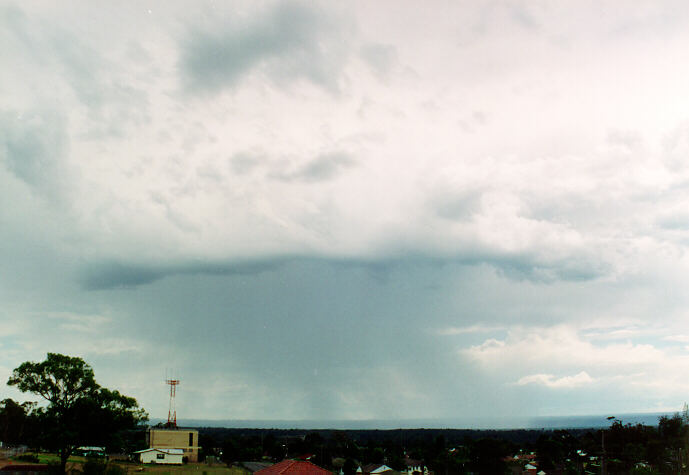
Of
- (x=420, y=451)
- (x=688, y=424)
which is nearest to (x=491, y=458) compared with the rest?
(x=688, y=424)

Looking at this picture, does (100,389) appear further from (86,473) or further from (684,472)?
(684,472)

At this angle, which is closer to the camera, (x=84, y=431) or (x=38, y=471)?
(x=38, y=471)

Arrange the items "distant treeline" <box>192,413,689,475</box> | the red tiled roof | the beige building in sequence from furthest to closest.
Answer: the beige building
"distant treeline" <box>192,413,689,475</box>
the red tiled roof

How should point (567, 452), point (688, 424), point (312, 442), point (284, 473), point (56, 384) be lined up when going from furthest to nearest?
1. point (312, 442)
2. point (567, 452)
3. point (688, 424)
4. point (56, 384)
5. point (284, 473)

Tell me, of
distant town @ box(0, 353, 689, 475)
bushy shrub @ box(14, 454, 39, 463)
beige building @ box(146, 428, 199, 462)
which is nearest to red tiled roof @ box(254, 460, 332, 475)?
distant town @ box(0, 353, 689, 475)

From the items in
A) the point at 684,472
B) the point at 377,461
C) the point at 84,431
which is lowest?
the point at 377,461

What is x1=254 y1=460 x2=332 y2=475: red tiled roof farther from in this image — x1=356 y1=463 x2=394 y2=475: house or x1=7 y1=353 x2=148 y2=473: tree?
x1=356 y1=463 x2=394 y2=475: house

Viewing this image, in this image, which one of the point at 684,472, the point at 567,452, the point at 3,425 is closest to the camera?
the point at 684,472

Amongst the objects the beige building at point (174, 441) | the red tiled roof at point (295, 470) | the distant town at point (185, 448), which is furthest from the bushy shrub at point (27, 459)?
the beige building at point (174, 441)
